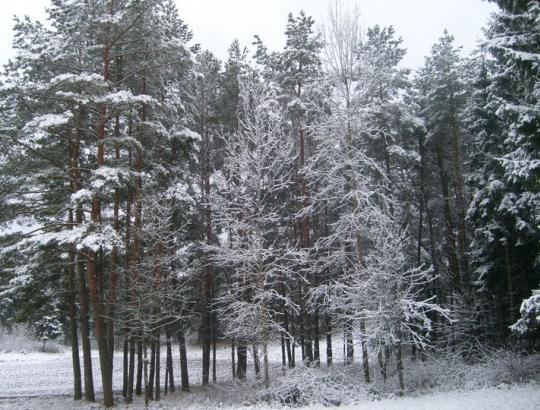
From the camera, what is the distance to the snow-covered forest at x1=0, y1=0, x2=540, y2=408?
48.7ft

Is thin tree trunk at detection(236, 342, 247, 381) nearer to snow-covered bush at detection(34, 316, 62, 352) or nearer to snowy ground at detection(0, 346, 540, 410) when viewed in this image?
snowy ground at detection(0, 346, 540, 410)

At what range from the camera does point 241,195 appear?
17.7m

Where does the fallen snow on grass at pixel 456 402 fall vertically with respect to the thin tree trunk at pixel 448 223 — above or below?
below

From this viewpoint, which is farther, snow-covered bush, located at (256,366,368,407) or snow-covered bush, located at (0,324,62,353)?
snow-covered bush, located at (0,324,62,353)

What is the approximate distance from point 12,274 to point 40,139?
5727mm

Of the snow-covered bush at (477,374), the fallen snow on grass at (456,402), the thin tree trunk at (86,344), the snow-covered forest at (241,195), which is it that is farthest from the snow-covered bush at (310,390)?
the thin tree trunk at (86,344)

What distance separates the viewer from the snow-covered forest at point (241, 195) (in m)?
14.8

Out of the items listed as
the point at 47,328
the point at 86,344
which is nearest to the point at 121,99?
the point at 86,344

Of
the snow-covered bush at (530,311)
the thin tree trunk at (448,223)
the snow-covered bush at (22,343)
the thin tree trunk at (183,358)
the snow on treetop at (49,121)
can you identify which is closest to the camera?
the snow-covered bush at (530,311)

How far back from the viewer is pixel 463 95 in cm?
2564

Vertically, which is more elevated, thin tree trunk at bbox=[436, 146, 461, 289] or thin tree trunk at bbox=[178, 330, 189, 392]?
thin tree trunk at bbox=[436, 146, 461, 289]

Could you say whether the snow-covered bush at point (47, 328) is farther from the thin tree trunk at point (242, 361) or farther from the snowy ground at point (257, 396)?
the thin tree trunk at point (242, 361)

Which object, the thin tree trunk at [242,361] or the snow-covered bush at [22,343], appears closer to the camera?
the thin tree trunk at [242,361]

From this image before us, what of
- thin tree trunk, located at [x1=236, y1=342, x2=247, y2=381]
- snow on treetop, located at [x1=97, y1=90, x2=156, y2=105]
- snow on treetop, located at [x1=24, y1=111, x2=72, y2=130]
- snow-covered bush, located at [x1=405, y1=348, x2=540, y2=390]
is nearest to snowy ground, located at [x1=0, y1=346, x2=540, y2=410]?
snow-covered bush, located at [x1=405, y1=348, x2=540, y2=390]
